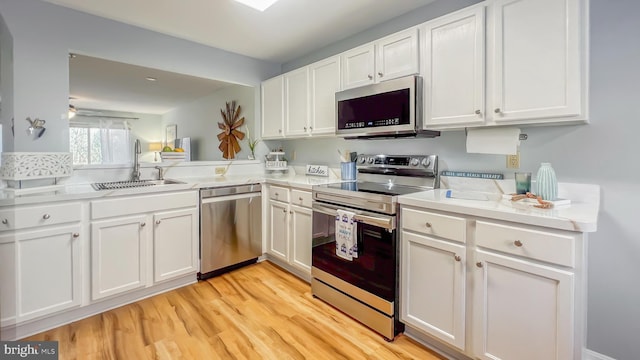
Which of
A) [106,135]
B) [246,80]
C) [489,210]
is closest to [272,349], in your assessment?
[489,210]

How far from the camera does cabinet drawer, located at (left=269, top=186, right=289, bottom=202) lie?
2.83 metres

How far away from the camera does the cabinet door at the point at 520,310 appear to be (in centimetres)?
127

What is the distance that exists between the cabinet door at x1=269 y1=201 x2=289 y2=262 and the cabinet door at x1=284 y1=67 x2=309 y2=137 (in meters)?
0.80

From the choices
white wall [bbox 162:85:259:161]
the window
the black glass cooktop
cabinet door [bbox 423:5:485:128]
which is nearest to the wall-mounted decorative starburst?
white wall [bbox 162:85:259:161]

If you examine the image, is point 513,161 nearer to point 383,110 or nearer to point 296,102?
point 383,110

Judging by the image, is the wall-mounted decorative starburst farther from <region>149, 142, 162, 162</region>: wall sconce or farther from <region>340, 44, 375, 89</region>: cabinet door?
<region>149, 142, 162, 162</region>: wall sconce

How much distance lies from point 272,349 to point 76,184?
2.09m

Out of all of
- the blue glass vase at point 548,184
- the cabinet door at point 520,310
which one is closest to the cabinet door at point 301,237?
the cabinet door at point 520,310

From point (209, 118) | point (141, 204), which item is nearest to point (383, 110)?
point (141, 204)

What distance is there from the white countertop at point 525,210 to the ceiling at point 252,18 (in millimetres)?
1587

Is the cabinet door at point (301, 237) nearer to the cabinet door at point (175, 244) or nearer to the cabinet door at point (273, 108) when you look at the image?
the cabinet door at point (175, 244)

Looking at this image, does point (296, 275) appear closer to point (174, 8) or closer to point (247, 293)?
point (247, 293)

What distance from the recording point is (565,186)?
5.55ft

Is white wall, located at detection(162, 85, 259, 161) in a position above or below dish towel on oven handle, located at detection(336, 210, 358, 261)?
above
